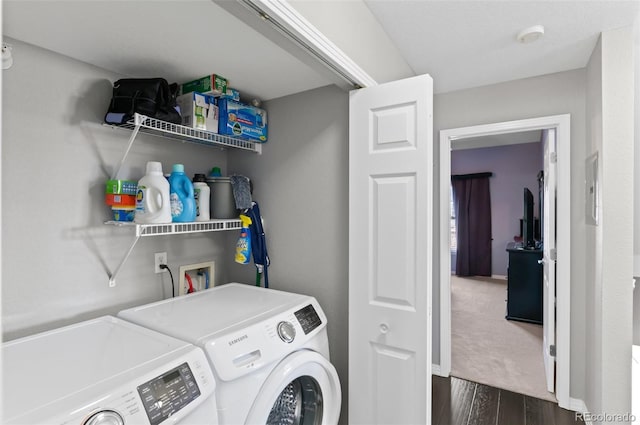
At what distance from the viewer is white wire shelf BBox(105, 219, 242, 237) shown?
60.0 inches

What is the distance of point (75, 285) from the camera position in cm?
161

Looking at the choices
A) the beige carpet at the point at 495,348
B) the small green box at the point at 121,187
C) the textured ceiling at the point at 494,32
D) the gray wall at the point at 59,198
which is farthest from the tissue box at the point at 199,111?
the beige carpet at the point at 495,348

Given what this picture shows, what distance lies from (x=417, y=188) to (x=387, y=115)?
0.37 metres

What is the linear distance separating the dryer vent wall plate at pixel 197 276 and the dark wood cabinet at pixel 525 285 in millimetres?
3347

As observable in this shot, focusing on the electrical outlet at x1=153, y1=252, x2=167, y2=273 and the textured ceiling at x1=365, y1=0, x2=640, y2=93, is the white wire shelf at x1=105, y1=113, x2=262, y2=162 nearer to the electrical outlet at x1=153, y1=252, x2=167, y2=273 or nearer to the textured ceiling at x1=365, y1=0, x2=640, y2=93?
the electrical outlet at x1=153, y1=252, x2=167, y2=273

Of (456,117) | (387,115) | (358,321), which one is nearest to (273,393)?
(358,321)

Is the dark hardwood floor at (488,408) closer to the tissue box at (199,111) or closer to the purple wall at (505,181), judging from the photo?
the tissue box at (199,111)

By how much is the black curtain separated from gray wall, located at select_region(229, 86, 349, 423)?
532 centimetres

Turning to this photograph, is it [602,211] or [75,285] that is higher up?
[602,211]

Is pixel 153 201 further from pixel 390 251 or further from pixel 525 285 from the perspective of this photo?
pixel 525 285

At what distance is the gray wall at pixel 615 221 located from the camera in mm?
1854

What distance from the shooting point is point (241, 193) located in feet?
6.70

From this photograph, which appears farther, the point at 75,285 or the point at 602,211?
the point at 602,211

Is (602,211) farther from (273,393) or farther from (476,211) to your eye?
(476,211)
